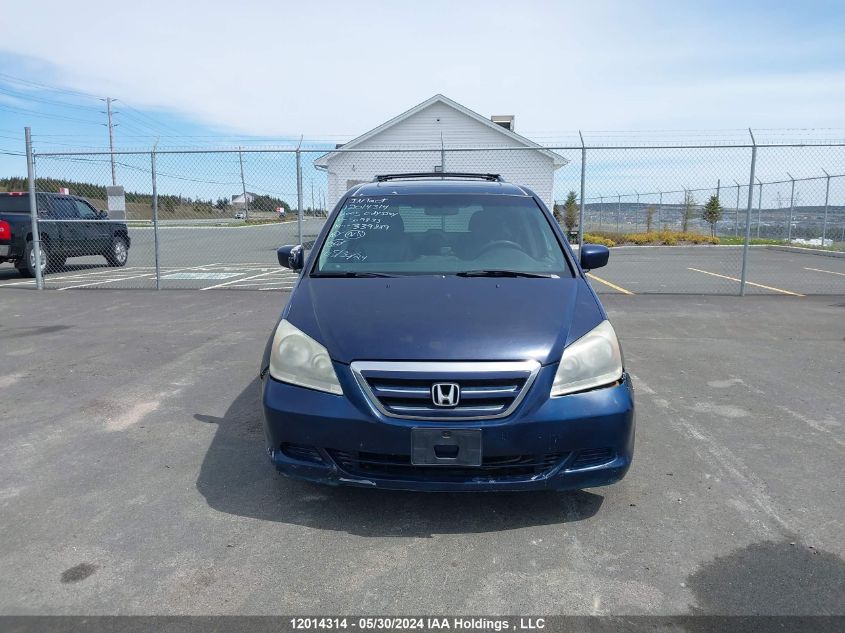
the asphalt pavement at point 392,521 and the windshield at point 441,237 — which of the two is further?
the windshield at point 441,237

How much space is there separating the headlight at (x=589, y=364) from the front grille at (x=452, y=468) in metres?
0.32

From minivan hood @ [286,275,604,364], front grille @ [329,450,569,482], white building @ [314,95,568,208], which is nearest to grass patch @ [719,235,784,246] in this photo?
white building @ [314,95,568,208]

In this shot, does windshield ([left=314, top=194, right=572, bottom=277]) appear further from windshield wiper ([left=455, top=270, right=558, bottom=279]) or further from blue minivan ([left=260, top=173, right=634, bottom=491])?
blue minivan ([left=260, top=173, right=634, bottom=491])

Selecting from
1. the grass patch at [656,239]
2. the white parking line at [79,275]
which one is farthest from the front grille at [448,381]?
the grass patch at [656,239]

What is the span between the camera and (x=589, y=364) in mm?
3010

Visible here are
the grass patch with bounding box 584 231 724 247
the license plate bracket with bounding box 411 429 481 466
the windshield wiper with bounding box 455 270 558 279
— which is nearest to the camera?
the license plate bracket with bounding box 411 429 481 466

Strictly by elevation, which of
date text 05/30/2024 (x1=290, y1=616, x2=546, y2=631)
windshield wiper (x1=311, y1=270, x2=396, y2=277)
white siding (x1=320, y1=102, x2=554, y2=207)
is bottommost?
date text 05/30/2024 (x1=290, y1=616, x2=546, y2=631)

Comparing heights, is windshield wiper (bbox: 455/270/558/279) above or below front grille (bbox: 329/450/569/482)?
above

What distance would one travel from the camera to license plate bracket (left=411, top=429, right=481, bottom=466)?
109 inches

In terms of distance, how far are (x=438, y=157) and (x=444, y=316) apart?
19.7m

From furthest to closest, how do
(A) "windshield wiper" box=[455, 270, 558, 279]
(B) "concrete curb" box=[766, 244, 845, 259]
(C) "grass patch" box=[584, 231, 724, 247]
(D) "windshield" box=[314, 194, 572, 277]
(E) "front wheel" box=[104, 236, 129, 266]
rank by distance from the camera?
(C) "grass patch" box=[584, 231, 724, 247] < (B) "concrete curb" box=[766, 244, 845, 259] < (E) "front wheel" box=[104, 236, 129, 266] < (D) "windshield" box=[314, 194, 572, 277] < (A) "windshield wiper" box=[455, 270, 558, 279]

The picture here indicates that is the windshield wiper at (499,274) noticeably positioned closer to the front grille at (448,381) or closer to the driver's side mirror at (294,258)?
the front grille at (448,381)

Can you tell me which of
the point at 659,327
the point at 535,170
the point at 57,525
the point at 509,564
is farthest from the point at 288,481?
the point at 535,170

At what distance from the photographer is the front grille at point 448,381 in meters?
2.82
